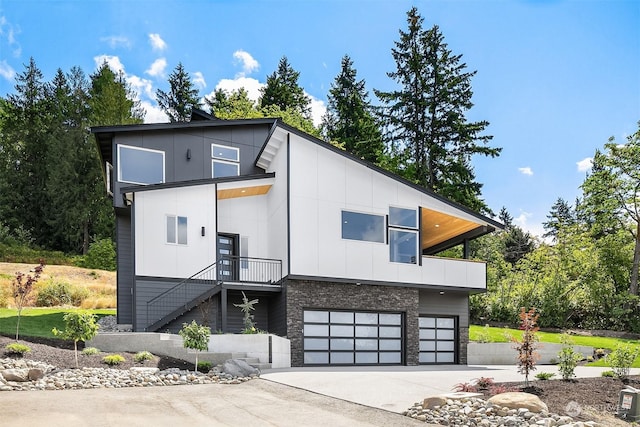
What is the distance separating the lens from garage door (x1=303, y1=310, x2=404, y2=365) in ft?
57.6

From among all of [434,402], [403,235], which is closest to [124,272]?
[403,235]

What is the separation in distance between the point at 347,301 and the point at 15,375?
32.3ft

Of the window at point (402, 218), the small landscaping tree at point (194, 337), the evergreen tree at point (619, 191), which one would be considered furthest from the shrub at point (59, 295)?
the evergreen tree at point (619, 191)

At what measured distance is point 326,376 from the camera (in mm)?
13586

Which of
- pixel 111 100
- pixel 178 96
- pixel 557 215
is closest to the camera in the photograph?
pixel 111 100

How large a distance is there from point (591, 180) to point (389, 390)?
23.3 m

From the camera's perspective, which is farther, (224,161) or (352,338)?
(224,161)

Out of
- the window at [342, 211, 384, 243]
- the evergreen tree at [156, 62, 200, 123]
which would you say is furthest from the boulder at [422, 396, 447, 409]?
the evergreen tree at [156, 62, 200, 123]

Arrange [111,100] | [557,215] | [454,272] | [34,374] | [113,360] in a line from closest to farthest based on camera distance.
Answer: [34,374]
[113,360]
[454,272]
[111,100]
[557,215]

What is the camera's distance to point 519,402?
898 cm

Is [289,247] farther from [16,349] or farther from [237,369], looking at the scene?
[16,349]

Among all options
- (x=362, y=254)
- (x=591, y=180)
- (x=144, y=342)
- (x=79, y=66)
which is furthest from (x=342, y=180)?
(x=79, y=66)

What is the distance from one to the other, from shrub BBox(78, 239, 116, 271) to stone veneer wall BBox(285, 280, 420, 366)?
66.4 feet

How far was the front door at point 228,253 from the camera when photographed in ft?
61.2
